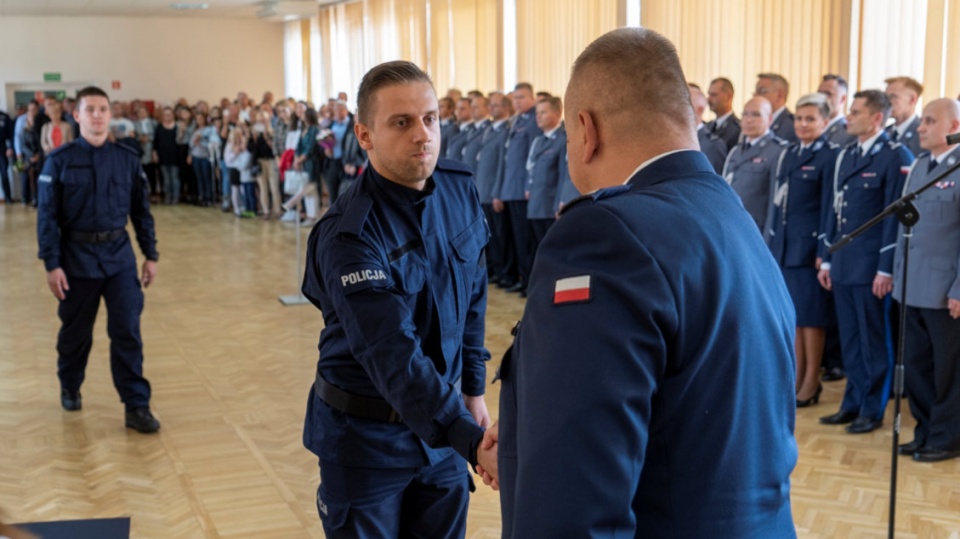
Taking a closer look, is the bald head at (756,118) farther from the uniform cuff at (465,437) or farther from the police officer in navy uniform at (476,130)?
the police officer in navy uniform at (476,130)

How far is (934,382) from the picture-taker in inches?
193

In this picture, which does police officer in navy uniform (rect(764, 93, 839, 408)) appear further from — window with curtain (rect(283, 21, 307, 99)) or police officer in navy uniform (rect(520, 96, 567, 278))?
window with curtain (rect(283, 21, 307, 99))

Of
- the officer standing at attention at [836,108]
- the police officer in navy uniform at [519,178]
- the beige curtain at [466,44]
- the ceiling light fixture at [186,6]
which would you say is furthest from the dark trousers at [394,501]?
the ceiling light fixture at [186,6]

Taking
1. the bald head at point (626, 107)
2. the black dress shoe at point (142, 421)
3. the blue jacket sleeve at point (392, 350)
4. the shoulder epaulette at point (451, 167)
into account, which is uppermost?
the bald head at point (626, 107)

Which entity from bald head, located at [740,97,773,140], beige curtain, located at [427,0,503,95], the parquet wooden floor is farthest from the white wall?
bald head, located at [740,97,773,140]

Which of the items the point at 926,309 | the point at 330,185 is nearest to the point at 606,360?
the point at 926,309

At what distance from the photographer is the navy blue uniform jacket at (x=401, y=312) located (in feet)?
6.66

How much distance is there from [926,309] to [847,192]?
2.59 feet

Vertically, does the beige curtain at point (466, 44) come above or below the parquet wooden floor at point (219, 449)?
above

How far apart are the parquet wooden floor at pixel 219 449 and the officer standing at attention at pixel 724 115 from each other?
198 centimetres

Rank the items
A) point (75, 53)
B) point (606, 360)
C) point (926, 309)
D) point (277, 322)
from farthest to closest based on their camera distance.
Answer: point (75, 53), point (277, 322), point (926, 309), point (606, 360)

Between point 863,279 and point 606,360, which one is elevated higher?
point 606,360

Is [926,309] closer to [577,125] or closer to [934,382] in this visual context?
[934,382]

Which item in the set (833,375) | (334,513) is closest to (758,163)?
(833,375)
